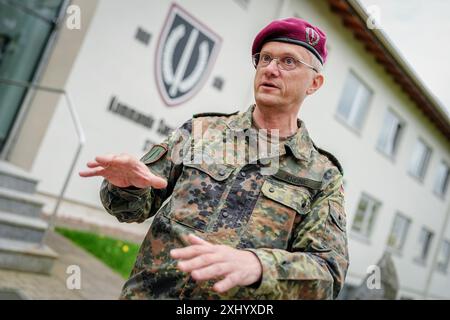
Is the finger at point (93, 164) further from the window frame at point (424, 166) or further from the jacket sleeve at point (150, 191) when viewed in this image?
the window frame at point (424, 166)

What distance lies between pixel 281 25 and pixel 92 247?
4.86m

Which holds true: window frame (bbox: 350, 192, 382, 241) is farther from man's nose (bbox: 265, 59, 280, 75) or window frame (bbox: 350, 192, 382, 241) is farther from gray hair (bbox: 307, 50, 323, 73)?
man's nose (bbox: 265, 59, 280, 75)

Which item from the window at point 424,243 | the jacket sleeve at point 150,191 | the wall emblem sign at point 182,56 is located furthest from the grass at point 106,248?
the window at point 424,243

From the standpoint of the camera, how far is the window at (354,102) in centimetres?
970

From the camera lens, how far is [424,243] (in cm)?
1496

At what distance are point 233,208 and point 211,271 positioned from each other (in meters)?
0.45

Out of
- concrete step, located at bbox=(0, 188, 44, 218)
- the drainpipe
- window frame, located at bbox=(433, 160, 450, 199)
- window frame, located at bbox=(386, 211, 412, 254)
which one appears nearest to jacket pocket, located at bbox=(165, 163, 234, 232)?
concrete step, located at bbox=(0, 188, 44, 218)

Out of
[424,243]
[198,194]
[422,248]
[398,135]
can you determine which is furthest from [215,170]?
[424,243]

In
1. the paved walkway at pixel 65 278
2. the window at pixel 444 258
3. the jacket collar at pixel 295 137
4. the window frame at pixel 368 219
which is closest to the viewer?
the jacket collar at pixel 295 137

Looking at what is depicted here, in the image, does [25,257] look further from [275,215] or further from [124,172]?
[275,215]

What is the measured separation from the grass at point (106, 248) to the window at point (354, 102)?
586cm

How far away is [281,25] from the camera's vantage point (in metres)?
1.47

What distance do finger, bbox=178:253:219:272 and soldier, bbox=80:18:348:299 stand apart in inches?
8.6
